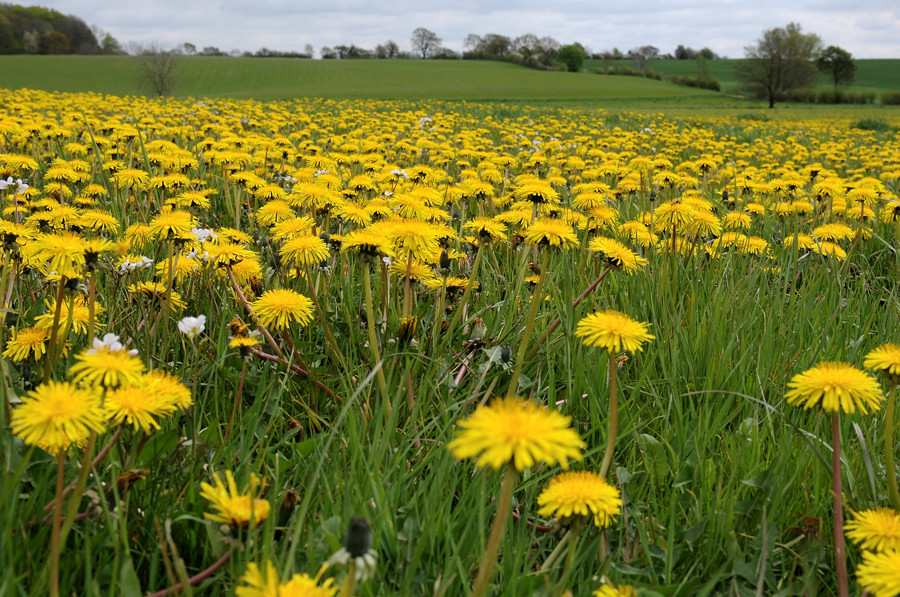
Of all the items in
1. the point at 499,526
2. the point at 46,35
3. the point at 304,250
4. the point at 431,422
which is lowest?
the point at 431,422

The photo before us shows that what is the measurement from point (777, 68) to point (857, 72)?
34.4 m

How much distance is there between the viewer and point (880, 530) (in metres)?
1.11

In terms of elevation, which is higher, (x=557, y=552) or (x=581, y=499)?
(x=581, y=499)

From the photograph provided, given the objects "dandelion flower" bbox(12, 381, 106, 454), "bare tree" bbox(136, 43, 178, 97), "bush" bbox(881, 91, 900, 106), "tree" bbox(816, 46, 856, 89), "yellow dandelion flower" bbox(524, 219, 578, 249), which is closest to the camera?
"dandelion flower" bbox(12, 381, 106, 454)

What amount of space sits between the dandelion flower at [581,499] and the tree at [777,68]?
61.2 metres

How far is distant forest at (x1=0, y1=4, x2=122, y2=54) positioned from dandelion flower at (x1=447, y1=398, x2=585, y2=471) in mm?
80096

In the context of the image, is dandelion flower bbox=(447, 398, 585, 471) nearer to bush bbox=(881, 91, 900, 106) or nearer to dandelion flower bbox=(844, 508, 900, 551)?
dandelion flower bbox=(844, 508, 900, 551)

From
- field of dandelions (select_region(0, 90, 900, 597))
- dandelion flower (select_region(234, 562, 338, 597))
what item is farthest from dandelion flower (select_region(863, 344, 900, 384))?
A: dandelion flower (select_region(234, 562, 338, 597))

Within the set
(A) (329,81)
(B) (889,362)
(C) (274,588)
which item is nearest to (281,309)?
(C) (274,588)

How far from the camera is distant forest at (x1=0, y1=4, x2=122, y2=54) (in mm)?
63875

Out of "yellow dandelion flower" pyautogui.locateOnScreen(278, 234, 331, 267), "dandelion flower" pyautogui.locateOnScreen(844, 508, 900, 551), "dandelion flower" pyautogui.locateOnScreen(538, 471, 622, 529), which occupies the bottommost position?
"dandelion flower" pyautogui.locateOnScreen(844, 508, 900, 551)

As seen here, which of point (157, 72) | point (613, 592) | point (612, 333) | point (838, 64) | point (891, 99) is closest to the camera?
point (613, 592)

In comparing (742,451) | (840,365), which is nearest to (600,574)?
(742,451)

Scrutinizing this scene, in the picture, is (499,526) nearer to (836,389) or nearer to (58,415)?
(58,415)
